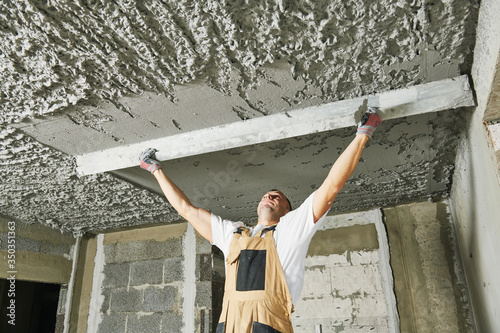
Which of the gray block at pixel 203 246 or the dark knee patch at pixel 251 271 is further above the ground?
the gray block at pixel 203 246

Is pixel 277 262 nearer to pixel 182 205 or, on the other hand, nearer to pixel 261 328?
pixel 261 328

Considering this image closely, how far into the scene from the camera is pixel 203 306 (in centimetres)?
266

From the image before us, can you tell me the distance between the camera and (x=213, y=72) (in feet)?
3.77

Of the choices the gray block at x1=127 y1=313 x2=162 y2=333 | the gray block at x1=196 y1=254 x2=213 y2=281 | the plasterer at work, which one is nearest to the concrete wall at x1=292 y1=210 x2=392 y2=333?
the gray block at x1=196 y1=254 x2=213 y2=281

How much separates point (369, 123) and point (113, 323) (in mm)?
2716

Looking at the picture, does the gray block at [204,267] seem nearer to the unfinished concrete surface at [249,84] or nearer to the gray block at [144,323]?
the gray block at [144,323]

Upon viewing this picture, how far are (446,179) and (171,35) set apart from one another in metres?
1.80

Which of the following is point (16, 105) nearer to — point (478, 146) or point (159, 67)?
point (159, 67)

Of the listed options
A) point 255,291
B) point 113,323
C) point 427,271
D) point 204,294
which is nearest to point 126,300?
point 113,323

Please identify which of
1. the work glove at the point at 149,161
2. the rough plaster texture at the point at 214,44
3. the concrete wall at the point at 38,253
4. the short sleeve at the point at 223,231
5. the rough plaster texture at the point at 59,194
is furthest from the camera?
the concrete wall at the point at 38,253

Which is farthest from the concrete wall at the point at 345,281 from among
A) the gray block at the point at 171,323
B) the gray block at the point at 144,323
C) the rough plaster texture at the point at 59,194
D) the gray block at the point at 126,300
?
the gray block at the point at 126,300

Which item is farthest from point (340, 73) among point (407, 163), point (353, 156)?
point (407, 163)

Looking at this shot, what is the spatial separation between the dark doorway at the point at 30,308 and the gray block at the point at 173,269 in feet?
7.80

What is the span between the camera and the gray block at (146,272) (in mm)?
2903
